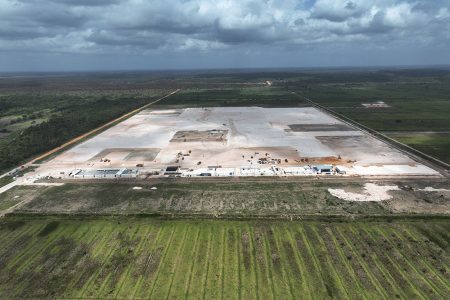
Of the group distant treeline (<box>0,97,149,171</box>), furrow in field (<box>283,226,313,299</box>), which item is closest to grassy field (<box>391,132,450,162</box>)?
furrow in field (<box>283,226,313,299</box>)

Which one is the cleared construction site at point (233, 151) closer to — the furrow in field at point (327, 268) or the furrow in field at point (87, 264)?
the furrow in field at point (87, 264)

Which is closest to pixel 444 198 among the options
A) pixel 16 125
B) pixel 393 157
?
pixel 393 157

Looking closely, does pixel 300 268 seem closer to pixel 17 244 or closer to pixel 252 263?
pixel 252 263

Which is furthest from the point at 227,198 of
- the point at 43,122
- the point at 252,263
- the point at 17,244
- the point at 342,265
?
the point at 43,122

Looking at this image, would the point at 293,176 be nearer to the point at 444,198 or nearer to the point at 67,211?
the point at 444,198

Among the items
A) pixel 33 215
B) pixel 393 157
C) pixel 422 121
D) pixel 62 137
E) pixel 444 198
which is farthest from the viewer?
pixel 422 121

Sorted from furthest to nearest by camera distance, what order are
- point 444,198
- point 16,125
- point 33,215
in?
point 16,125, point 444,198, point 33,215
